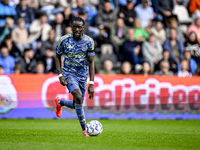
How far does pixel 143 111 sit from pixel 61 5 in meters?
5.93

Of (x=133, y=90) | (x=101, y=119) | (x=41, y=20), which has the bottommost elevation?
(x=101, y=119)

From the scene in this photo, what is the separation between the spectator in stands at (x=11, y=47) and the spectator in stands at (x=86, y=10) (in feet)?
9.61

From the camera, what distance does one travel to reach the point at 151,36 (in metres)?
17.3

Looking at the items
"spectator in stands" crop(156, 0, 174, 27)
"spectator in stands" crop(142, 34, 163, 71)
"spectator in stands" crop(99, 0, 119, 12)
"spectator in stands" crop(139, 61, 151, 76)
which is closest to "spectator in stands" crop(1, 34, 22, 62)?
"spectator in stands" crop(99, 0, 119, 12)

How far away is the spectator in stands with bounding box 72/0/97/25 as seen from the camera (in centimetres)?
1691

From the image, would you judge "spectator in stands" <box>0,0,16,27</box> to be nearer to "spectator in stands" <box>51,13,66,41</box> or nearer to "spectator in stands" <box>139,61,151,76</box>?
"spectator in stands" <box>51,13,66,41</box>

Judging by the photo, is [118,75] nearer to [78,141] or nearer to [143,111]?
[143,111]

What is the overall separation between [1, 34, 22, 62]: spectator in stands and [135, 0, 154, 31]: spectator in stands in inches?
239

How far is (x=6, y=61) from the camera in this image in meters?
15.2

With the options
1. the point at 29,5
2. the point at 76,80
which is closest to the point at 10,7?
the point at 29,5

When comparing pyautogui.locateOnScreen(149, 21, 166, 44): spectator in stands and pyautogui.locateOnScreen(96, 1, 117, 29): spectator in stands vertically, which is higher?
pyautogui.locateOnScreen(96, 1, 117, 29): spectator in stands

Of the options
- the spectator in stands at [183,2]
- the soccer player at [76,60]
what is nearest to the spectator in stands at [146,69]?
→ the spectator in stands at [183,2]

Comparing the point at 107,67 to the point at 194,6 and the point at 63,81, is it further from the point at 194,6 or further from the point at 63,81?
the point at 63,81

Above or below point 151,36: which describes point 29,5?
above
